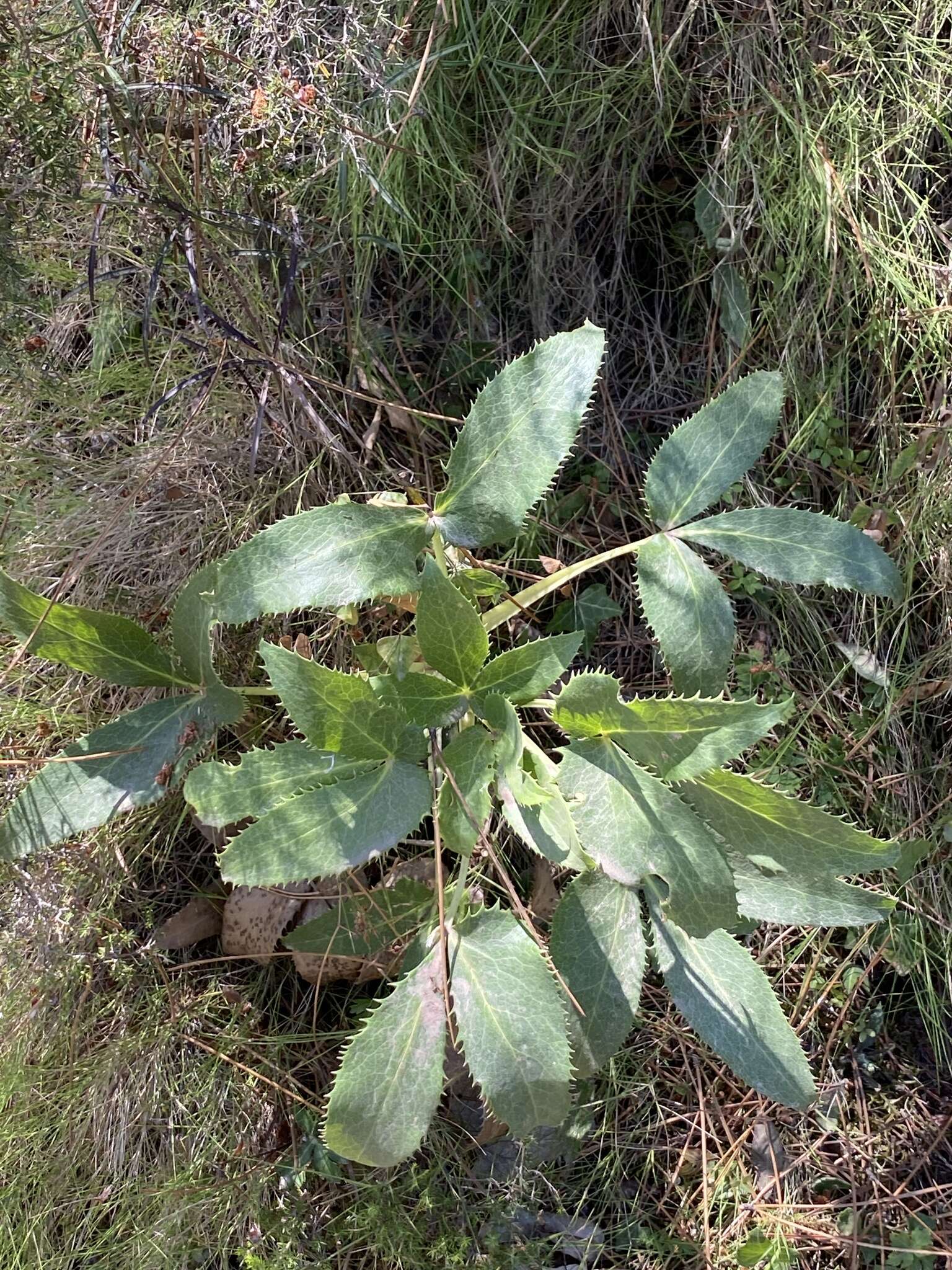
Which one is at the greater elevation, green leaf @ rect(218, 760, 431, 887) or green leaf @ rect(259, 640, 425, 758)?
green leaf @ rect(259, 640, 425, 758)

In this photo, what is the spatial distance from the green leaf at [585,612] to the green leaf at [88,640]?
66 cm

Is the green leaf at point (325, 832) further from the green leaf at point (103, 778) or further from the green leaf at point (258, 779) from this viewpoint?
the green leaf at point (103, 778)

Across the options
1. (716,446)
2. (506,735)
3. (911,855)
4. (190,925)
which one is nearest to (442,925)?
(506,735)

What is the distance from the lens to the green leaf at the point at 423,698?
1285mm

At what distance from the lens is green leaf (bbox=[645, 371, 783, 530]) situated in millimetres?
1441

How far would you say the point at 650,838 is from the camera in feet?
3.93

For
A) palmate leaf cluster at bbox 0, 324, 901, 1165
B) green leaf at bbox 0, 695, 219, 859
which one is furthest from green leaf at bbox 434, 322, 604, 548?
green leaf at bbox 0, 695, 219, 859

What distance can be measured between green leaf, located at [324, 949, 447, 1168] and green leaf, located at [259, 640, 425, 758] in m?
0.32

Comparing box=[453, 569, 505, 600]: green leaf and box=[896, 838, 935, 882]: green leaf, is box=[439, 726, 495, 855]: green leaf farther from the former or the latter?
box=[896, 838, 935, 882]: green leaf

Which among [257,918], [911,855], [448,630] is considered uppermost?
[448,630]

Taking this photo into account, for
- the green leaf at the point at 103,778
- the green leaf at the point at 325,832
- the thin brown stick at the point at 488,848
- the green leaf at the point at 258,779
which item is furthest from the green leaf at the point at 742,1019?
the green leaf at the point at 103,778

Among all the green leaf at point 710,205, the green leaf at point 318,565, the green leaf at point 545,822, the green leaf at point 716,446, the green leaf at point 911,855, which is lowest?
the green leaf at point 911,855

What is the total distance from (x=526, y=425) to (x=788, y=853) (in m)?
0.65

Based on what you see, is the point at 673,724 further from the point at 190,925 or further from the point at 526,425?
the point at 190,925
